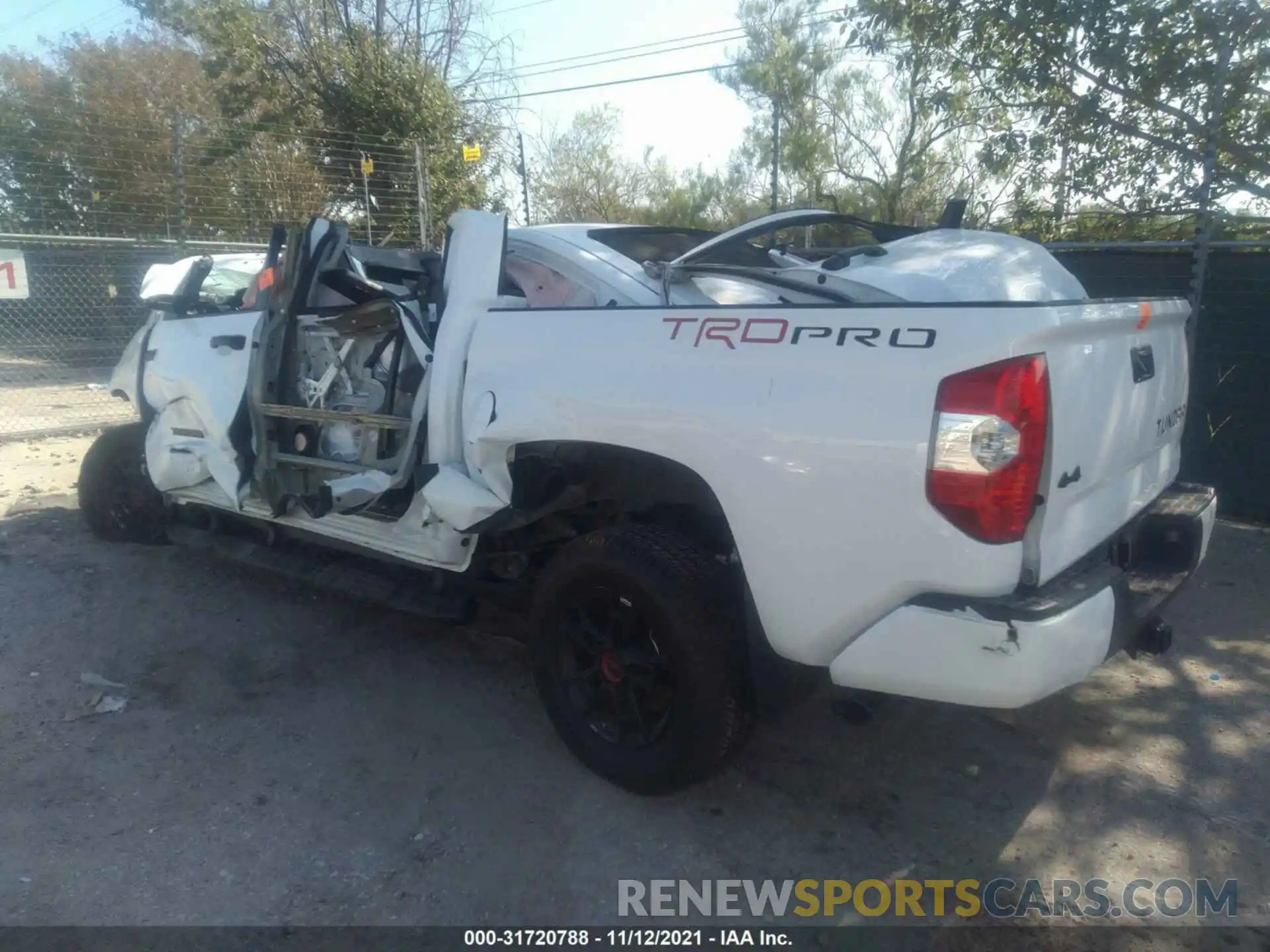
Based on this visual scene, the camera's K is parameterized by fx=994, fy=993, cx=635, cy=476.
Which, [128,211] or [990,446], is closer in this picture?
[990,446]

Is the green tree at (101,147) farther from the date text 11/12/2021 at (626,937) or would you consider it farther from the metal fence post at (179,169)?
the date text 11/12/2021 at (626,937)

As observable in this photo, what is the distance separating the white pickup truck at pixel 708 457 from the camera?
246 centimetres

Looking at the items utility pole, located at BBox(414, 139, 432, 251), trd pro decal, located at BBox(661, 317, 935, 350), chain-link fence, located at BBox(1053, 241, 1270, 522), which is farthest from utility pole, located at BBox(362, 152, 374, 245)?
trd pro decal, located at BBox(661, 317, 935, 350)

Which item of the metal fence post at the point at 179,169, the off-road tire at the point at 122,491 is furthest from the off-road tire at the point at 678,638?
the metal fence post at the point at 179,169

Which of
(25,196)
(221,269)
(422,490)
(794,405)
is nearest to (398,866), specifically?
(422,490)

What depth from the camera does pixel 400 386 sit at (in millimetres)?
3926

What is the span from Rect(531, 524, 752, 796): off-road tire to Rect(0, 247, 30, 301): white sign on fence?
723cm

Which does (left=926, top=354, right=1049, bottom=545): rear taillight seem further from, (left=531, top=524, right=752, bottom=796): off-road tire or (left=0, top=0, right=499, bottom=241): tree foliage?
(left=0, top=0, right=499, bottom=241): tree foliage

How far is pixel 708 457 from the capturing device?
281cm

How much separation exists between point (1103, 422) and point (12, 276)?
8697 millimetres

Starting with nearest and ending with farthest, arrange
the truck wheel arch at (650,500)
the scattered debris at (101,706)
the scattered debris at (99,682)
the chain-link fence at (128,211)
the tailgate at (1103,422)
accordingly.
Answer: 1. the tailgate at (1103,422)
2. the truck wheel arch at (650,500)
3. the scattered debris at (101,706)
4. the scattered debris at (99,682)
5. the chain-link fence at (128,211)

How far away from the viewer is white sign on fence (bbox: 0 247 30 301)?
27.0ft

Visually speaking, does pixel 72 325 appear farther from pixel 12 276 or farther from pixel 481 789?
pixel 481 789

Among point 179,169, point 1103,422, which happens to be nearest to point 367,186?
point 179,169
